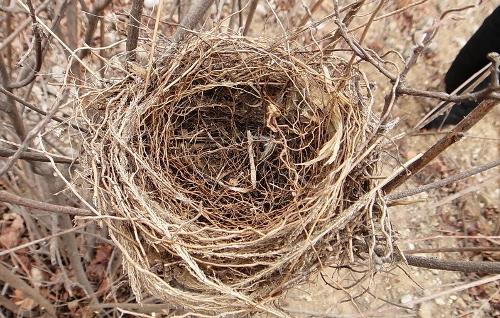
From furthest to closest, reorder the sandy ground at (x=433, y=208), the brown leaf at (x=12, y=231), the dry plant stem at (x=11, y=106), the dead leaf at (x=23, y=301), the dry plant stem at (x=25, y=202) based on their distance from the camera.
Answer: the brown leaf at (x=12, y=231), the sandy ground at (x=433, y=208), the dead leaf at (x=23, y=301), the dry plant stem at (x=11, y=106), the dry plant stem at (x=25, y=202)

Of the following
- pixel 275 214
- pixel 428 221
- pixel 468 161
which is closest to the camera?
pixel 275 214

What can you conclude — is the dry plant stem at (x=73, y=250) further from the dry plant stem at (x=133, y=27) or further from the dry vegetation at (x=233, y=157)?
the dry plant stem at (x=133, y=27)

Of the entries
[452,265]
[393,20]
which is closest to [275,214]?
A: [452,265]

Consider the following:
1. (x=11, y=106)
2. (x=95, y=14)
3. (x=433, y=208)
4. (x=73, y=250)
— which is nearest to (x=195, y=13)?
(x=95, y=14)

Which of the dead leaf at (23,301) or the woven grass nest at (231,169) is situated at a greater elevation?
the woven grass nest at (231,169)

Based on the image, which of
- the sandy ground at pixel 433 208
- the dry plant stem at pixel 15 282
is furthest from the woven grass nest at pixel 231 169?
the sandy ground at pixel 433 208

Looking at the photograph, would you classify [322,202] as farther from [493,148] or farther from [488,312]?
[493,148]
